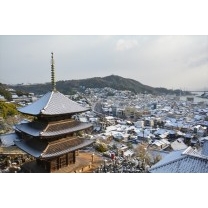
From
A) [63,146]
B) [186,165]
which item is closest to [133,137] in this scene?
[63,146]

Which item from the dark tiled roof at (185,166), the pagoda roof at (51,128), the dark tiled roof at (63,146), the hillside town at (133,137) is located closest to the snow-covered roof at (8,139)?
the hillside town at (133,137)

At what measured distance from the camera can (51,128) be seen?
4566 millimetres

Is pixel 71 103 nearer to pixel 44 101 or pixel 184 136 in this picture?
pixel 44 101

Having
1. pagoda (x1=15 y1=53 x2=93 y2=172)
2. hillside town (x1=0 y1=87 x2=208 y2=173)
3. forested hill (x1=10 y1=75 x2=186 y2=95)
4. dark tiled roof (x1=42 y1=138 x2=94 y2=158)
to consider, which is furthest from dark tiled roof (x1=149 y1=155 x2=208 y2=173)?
forested hill (x1=10 y1=75 x2=186 y2=95)

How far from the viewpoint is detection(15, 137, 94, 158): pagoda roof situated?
14.5ft

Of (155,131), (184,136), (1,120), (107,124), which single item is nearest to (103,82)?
(107,124)

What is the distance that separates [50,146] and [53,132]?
271mm

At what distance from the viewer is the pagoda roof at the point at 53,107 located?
4.50 m

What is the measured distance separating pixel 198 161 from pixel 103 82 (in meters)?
21.3

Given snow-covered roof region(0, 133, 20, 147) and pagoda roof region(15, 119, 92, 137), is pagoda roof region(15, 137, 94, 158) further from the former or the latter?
snow-covered roof region(0, 133, 20, 147)

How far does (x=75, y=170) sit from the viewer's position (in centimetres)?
485

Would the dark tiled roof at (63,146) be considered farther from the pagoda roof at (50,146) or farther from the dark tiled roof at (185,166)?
the dark tiled roof at (185,166)

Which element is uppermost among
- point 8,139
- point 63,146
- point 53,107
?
point 53,107

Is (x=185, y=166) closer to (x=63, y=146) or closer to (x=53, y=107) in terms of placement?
(x=63, y=146)
